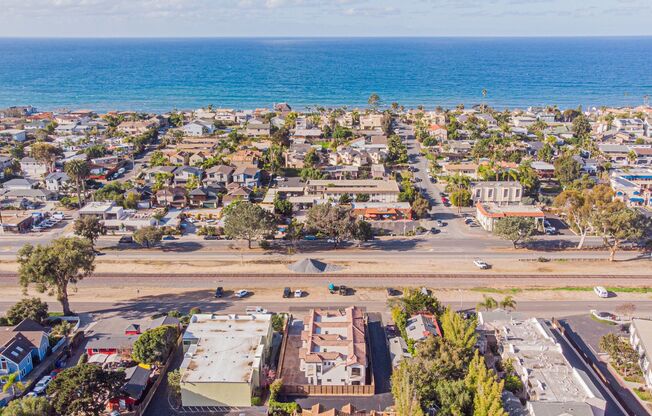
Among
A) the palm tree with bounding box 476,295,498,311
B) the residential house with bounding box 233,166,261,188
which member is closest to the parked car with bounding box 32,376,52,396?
the palm tree with bounding box 476,295,498,311

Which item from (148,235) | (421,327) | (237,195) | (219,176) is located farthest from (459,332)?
(219,176)

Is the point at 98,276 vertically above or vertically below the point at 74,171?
below

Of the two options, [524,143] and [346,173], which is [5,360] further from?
[524,143]

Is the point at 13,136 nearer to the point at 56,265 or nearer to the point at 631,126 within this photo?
the point at 56,265

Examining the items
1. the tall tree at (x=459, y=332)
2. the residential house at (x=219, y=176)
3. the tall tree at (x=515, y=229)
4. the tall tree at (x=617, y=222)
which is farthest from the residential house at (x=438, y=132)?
the tall tree at (x=459, y=332)

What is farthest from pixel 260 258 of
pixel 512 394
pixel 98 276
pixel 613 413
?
pixel 613 413

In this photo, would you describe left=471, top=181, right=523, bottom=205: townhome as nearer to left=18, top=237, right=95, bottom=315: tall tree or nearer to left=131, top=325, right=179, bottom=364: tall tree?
left=131, top=325, right=179, bottom=364: tall tree
